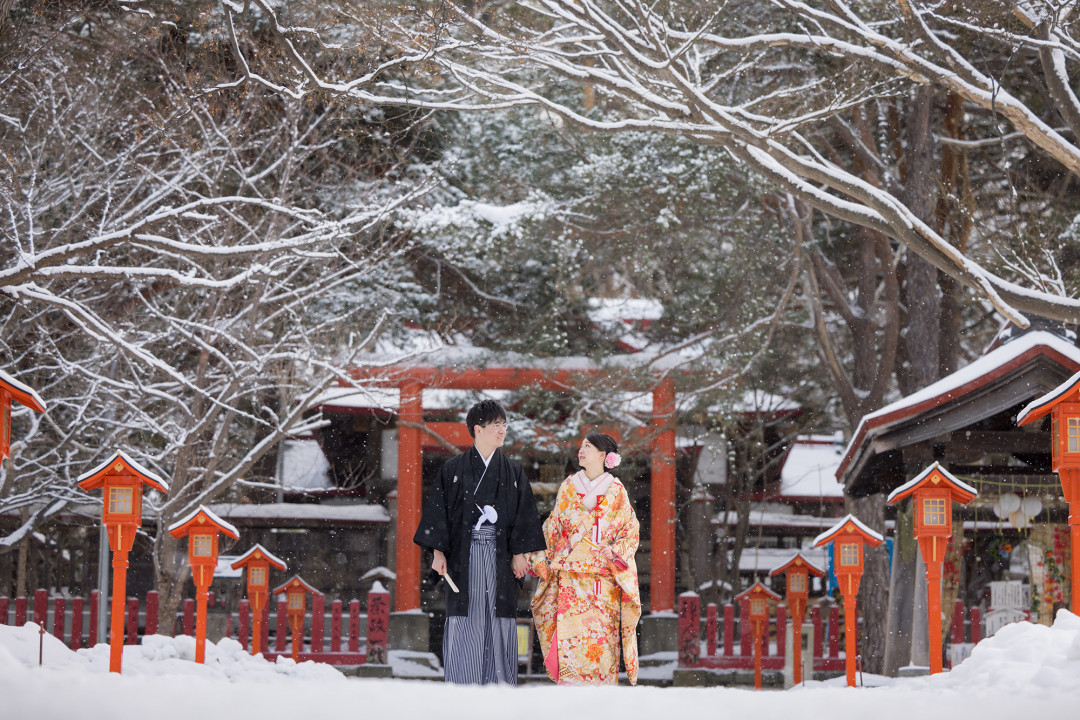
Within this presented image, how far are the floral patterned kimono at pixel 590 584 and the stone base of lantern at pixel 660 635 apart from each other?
8010mm

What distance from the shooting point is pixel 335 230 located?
8.83m

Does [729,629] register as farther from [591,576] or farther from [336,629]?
[591,576]

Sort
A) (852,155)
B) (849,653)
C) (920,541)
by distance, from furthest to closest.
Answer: (852,155) < (849,653) < (920,541)

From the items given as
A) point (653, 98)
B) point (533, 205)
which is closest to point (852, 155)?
point (533, 205)

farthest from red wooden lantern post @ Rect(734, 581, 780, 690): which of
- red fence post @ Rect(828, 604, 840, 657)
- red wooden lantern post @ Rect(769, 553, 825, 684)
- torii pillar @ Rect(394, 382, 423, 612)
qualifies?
torii pillar @ Rect(394, 382, 423, 612)

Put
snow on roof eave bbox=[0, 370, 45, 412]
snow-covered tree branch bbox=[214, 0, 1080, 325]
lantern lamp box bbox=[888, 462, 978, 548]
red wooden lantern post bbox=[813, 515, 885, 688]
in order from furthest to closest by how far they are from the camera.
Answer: red wooden lantern post bbox=[813, 515, 885, 688]
snow-covered tree branch bbox=[214, 0, 1080, 325]
lantern lamp box bbox=[888, 462, 978, 548]
snow on roof eave bbox=[0, 370, 45, 412]

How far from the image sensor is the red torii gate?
13492 mm

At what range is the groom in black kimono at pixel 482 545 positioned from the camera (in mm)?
5633

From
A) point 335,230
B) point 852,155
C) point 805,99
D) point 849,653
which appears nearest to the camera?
point 849,653

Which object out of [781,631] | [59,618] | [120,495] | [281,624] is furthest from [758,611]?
[59,618]

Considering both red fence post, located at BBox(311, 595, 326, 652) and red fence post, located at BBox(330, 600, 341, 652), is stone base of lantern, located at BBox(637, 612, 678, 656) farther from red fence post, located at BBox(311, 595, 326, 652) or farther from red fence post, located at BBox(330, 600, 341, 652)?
red fence post, located at BBox(311, 595, 326, 652)

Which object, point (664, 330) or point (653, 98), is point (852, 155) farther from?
point (653, 98)

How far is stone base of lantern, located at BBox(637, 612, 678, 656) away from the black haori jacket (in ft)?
27.7

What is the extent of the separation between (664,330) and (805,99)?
487 cm
